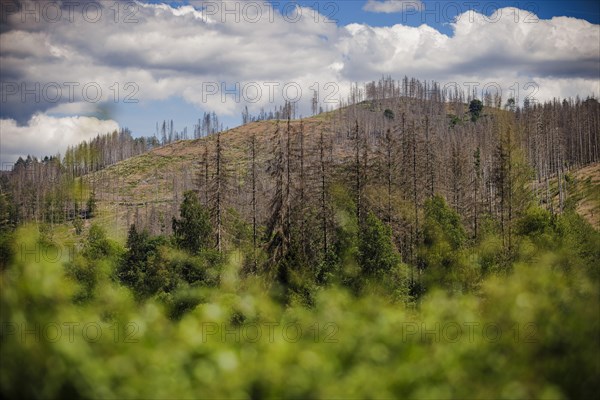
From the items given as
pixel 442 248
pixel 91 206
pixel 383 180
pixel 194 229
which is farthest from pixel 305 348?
pixel 91 206

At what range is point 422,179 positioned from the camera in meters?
54.9

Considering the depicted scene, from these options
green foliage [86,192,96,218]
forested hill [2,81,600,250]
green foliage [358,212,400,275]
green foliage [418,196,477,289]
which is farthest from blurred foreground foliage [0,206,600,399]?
green foliage [86,192,96,218]

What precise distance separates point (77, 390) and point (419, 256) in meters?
41.3

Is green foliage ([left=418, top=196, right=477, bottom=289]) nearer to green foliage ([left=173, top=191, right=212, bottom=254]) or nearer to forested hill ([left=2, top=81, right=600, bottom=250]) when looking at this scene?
forested hill ([left=2, top=81, right=600, bottom=250])

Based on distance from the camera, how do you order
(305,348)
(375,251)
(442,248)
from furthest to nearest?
1. (442,248)
2. (375,251)
3. (305,348)

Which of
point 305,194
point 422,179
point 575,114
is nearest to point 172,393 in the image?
point 305,194

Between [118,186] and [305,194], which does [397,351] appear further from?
[118,186]

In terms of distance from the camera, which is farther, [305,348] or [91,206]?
[91,206]

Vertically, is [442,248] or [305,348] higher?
[305,348]

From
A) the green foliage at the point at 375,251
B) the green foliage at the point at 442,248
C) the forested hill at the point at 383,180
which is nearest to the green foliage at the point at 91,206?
the forested hill at the point at 383,180

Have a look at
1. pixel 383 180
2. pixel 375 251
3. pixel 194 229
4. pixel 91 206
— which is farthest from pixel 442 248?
pixel 91 206

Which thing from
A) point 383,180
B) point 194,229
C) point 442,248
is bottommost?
point 442,248

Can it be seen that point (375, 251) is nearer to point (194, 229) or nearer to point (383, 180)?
point (383, 180)

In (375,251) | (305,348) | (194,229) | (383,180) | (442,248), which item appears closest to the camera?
(305,348)
